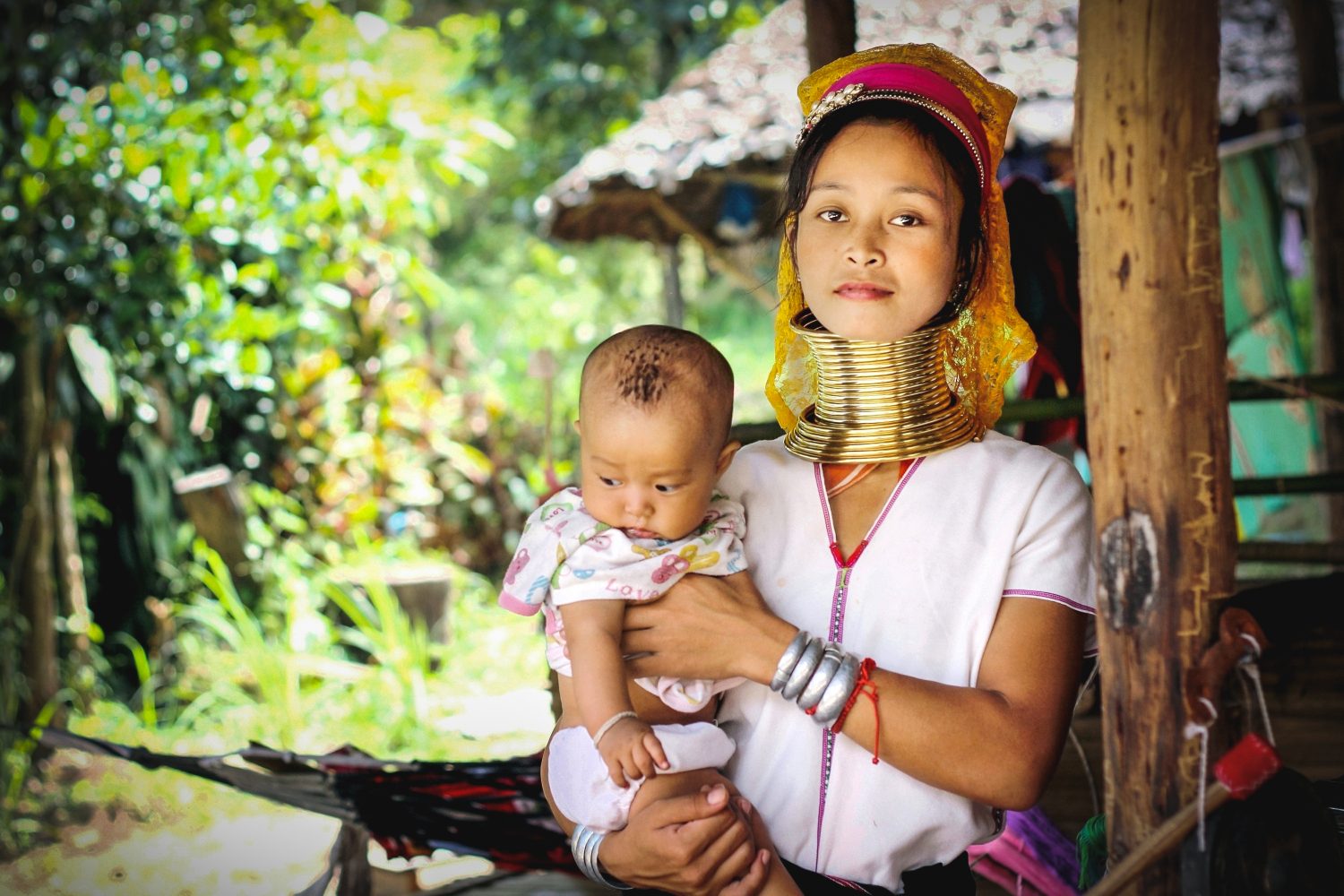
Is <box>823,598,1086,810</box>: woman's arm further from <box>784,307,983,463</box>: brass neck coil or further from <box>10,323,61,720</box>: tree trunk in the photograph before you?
<box>10,323,61,720</box>: tree trunk

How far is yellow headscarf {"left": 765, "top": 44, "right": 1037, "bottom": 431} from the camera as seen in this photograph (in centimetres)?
172

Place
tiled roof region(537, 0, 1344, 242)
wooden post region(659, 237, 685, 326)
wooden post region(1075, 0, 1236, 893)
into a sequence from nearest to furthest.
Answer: wooden post region(1075, 0, 1236, 893) → tiled roof region(537, 0, 1344, 242) → wooden post region(659, 237, 685, 326)

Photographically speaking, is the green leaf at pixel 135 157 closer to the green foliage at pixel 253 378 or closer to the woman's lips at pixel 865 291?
the green foliage at pixel 253 378

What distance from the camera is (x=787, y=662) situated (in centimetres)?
148

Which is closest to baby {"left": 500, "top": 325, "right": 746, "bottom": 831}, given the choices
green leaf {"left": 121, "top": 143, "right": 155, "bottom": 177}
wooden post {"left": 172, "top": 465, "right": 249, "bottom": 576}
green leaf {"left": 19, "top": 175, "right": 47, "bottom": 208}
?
green leaf {"left": 121, "top": 143, "right": 155, "bottom": 177}

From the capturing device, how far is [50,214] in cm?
421

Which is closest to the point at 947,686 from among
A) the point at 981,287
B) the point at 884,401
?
the point at 884,401

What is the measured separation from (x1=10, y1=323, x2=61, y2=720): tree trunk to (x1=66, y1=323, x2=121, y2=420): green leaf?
0.52ft

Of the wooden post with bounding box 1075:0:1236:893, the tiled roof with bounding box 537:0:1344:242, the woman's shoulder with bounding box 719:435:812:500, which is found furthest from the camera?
the tiled roof with bounding box 537:0:1344:242

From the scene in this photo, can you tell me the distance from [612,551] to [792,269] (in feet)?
1.82

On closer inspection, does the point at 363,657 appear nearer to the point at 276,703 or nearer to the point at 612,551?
the point at 276,703

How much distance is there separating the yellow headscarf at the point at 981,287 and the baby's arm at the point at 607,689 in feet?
1.73

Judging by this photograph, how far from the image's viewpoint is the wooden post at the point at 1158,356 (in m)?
1.31

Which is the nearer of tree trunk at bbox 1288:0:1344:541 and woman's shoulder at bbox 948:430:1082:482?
woman's shoulder at bbox 948:430:1082:482
